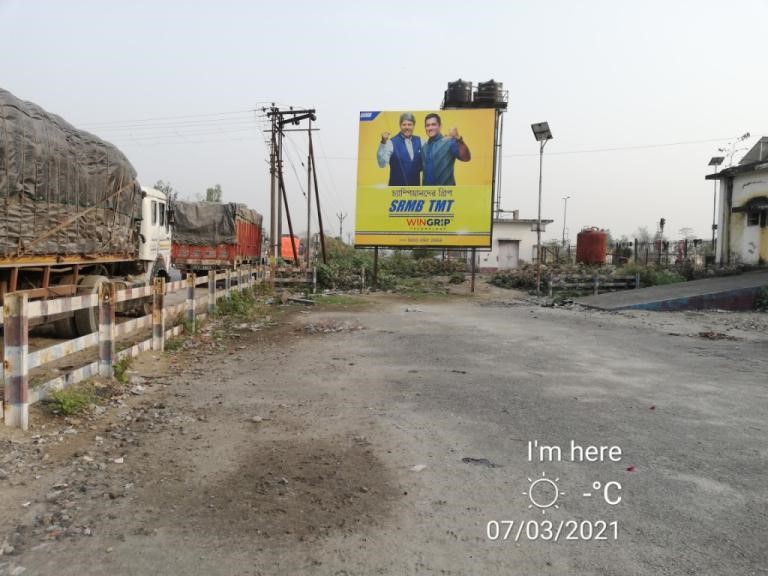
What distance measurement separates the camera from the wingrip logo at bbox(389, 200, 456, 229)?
2281 cm

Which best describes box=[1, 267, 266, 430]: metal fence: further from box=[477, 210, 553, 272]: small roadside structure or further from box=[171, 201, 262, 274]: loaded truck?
box=[477, 210, 553, 272]: small roadside structure

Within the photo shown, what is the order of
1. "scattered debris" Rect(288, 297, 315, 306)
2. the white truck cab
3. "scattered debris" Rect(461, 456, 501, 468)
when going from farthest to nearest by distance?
1. "scattered debris" Rect(288, 297, 315, 306)
2. the white truck cab
3. "scattered debris" Rect(461, 456, 501, 468)

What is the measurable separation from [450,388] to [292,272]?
52.5 ft

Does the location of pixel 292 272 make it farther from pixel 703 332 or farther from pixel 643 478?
pixel 643 478

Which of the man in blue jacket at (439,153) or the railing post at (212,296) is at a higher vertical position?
the man in blue jacket at (439,153)

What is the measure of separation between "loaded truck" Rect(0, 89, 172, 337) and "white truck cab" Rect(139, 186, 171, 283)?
281mm

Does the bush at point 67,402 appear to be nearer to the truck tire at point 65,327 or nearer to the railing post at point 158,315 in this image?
the railing post at point 158,315

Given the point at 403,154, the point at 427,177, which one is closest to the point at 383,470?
the point at 427,177

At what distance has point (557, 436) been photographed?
16.3 feet

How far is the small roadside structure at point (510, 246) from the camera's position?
43375 mm

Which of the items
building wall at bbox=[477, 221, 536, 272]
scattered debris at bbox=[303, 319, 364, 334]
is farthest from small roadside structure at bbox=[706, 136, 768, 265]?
building wall at bbox=[477, 221, 536, 272]

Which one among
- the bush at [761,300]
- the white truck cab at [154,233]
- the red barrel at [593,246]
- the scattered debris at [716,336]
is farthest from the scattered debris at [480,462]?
the red barrel at [593,246]

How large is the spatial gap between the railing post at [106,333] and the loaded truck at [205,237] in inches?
661

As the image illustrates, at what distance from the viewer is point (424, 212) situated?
75.1 feet
